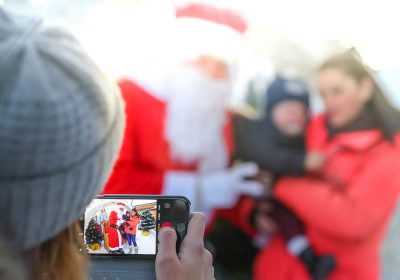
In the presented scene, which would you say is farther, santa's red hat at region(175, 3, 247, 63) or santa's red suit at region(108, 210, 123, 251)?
santa's red hat at region(175, 3, 247, 63)

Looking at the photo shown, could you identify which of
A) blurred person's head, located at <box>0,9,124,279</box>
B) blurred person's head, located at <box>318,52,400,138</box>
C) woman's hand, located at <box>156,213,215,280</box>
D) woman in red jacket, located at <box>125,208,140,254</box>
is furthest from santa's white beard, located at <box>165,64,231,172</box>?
blurred person's head, located at <box>0,9,124,279</box>

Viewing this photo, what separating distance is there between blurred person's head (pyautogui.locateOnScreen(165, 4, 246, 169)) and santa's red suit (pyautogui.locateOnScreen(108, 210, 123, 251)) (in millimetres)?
963

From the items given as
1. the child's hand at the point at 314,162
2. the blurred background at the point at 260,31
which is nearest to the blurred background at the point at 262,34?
the blurred background at the point at 260,31

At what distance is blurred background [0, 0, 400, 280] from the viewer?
1663 mm

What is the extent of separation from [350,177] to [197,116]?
46cm

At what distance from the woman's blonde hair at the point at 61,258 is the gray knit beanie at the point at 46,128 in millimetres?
17

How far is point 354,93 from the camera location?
1.68 metres

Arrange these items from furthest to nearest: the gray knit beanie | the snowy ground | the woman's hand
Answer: the snowy ground → the woman's hand → the gray knit beanie

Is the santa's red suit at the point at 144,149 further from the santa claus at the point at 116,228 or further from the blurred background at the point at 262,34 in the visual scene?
the santa claus at the point at 116,228

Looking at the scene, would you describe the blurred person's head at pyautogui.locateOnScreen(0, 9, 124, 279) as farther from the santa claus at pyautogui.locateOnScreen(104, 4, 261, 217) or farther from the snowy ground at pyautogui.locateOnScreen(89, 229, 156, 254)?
the santa claus at pyautogui.locateOnScreen(104, 4, 261, 217)

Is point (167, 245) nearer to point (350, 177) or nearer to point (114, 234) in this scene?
point (114, 234)

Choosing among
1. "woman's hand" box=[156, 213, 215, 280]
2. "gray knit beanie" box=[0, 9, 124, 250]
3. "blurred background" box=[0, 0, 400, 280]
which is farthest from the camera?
"blurred background" box=[0, 0, 400, 280]

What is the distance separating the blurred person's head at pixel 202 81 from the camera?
66.1 inches

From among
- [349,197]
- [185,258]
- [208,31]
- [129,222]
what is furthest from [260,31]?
[185,258]
